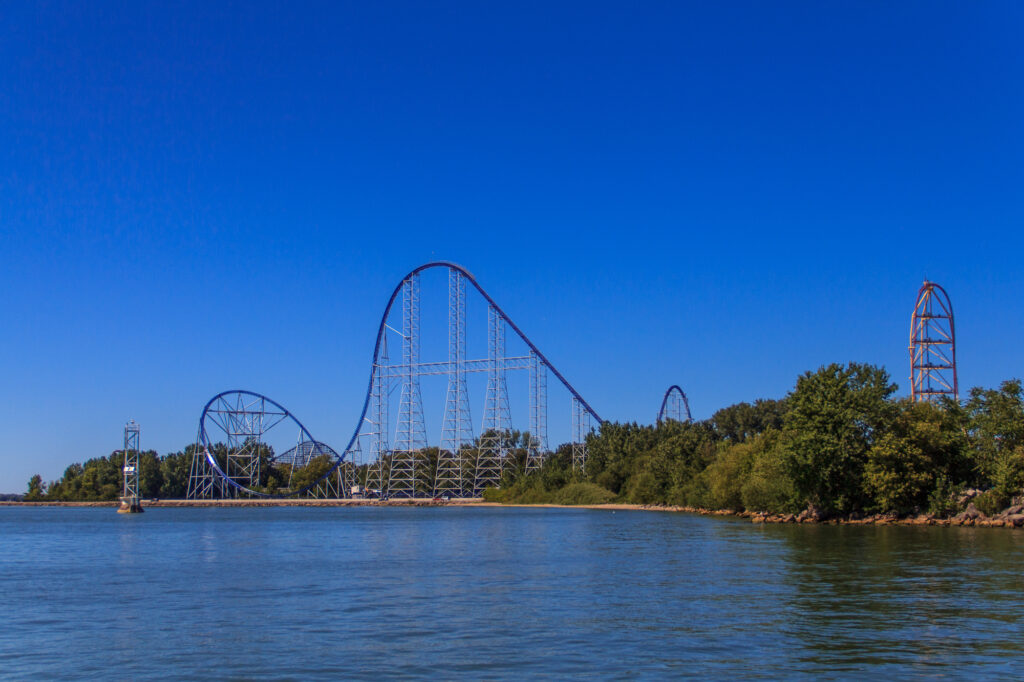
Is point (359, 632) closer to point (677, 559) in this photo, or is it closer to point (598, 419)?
point (677, 559)

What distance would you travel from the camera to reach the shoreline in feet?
136

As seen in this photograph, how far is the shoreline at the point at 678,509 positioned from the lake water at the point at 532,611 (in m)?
6.98

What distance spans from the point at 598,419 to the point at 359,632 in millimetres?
73406

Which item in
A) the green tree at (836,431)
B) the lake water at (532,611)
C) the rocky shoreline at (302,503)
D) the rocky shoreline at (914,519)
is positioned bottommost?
the rocky shoreline at (302,503)

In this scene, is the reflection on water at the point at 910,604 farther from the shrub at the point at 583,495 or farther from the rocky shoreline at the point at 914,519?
the shrub at the point at 583,495

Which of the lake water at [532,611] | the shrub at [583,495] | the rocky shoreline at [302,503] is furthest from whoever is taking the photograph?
the rocky shoreline at [302,503]

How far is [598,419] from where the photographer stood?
88312 mm

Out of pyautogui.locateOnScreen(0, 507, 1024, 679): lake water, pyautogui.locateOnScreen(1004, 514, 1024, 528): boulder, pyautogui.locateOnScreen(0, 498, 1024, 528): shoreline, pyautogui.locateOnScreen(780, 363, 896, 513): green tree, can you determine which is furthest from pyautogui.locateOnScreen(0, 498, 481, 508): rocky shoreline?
pyautogui.locateOnScreen(1004, 514, 1024, 528): boulder

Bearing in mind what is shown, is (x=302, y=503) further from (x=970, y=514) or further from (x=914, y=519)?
A: (x=970, y=514)

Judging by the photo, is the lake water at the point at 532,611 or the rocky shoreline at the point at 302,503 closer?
the lake water at the point at 532,611

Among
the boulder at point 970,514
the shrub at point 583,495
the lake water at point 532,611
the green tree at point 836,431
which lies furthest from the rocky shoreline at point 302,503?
the lake water at point 532,611

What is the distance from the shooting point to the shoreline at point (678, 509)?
4131 cm

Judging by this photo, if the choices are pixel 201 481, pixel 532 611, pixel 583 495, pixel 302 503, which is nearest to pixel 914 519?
pixel 532 611

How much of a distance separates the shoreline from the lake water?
698 cm
